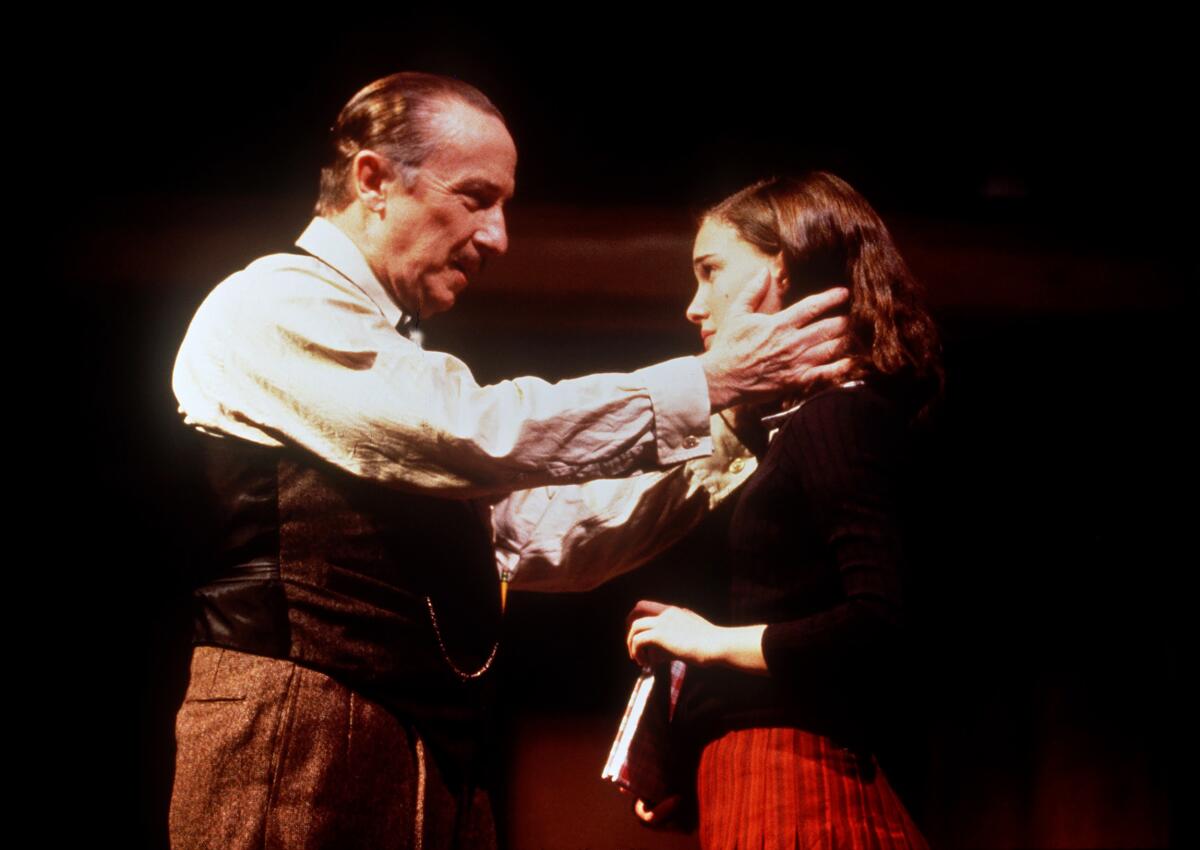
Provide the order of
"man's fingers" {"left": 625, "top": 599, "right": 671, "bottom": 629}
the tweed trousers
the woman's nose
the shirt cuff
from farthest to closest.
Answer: the woman's nose
"man's fingers" {"left": 625, "top": 599, "right": 671, "bottom": 629}
the shirt cuff
the tweed trousers

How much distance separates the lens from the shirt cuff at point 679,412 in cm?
144

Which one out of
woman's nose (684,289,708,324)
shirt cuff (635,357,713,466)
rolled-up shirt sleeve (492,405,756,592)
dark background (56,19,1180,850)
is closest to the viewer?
shirt cuff (635,357,713,466)

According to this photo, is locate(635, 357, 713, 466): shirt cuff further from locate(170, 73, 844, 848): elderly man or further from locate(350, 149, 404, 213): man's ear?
locate(350, 149, 404, 213): man's ear

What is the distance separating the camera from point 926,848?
1.40m

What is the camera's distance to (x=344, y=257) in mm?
1640

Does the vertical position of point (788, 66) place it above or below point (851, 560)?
above

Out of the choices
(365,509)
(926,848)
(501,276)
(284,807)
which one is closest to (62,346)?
(501,276)

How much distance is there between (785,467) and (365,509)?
544mm

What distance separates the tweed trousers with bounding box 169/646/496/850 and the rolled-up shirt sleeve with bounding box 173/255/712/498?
28 cm

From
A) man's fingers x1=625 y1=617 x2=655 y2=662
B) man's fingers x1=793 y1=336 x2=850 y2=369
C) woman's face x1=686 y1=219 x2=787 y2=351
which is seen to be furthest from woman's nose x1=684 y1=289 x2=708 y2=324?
man's fingers x1=625 y1=617 x2=655 y2=662

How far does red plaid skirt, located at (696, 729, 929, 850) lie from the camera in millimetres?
1376

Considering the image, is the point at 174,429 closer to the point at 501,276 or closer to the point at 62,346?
the point at 62,346

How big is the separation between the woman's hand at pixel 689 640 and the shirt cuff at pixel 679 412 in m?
0.22

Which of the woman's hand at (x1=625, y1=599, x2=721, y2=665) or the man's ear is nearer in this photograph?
the woman's hand at (x1=625, y1=599, x2=721, y2=665)
